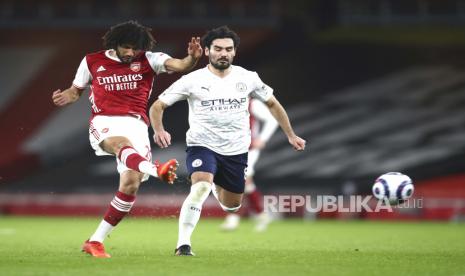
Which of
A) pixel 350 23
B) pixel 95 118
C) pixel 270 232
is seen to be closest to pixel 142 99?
pixel 95 118

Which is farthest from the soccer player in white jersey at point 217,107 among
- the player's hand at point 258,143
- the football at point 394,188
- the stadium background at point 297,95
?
the stadium background at point 297,95

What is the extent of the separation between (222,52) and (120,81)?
1006mm

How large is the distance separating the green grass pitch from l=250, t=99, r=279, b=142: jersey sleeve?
1546mm

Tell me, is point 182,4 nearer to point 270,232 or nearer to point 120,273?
point 270,232

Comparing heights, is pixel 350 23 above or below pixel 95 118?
above

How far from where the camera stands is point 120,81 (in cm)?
927

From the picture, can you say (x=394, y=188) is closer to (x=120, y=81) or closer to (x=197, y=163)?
(x=197, y=163)

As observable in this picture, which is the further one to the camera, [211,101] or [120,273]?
[211,101]

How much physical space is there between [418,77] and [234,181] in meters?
17.1

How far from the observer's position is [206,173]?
9.05 meters

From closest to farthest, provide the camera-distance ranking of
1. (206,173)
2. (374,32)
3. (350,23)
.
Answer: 1. (206,173)
2. (350,23)
3. (374,32)

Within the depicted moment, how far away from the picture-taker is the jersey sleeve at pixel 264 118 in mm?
14984

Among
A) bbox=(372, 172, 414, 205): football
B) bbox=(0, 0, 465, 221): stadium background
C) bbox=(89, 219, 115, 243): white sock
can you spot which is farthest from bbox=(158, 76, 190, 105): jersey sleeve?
bbox=(0, 0, 465, 221): stadium background

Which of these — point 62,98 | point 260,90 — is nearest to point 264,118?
point 260,90
